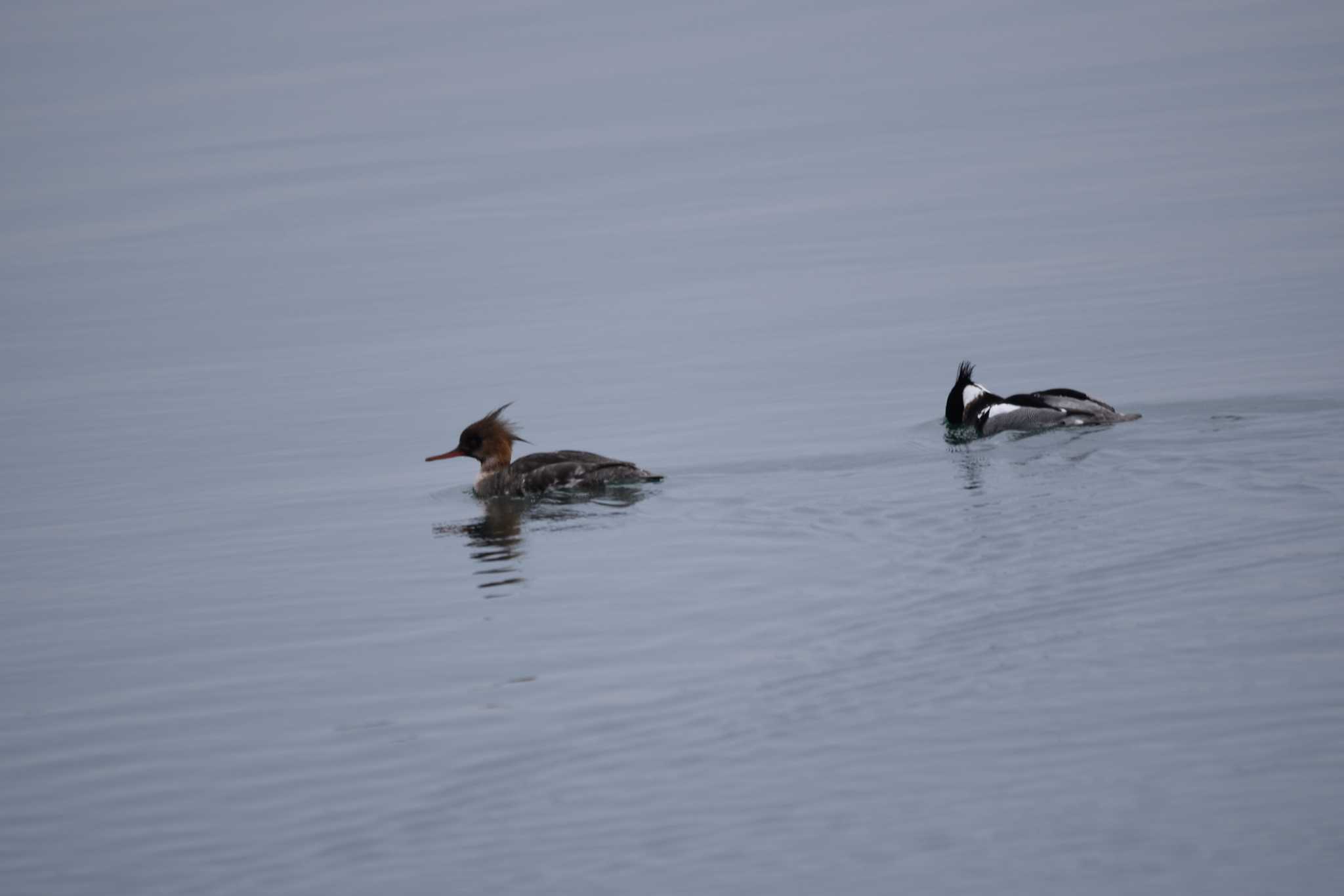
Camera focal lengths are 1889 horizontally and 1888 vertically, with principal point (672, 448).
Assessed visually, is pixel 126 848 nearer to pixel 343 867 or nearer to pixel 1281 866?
pixel 343 867

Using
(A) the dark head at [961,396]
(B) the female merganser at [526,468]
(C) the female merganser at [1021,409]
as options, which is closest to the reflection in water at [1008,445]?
(C) the female merganser at [1021,409]

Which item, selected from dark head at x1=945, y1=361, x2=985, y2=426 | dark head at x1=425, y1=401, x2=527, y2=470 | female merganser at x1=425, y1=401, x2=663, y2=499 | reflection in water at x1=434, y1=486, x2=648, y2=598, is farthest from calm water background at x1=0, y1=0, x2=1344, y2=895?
dark head at x1=945, y1=361, x2=985, y2=426

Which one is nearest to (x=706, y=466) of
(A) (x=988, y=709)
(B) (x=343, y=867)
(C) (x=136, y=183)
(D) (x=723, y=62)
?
(A) (x=988, y=709)

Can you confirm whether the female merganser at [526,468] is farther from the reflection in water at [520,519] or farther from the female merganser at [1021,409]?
the female merganser at [1021,409]

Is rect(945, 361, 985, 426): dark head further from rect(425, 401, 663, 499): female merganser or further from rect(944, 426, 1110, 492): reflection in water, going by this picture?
rect(425, 401, 663, 499): female merganser

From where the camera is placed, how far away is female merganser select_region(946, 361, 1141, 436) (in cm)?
1636

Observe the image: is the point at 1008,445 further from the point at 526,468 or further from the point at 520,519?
the point at 520,519

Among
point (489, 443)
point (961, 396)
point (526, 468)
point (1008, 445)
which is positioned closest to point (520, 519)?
point (526, 468)

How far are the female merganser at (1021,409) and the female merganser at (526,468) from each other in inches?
131

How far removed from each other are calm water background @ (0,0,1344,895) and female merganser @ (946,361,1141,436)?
1.75ft

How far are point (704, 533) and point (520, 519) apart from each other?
2.13m

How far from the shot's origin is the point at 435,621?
12133 millimetres

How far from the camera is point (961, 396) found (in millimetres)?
17781

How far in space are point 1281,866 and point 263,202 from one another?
38.9m
